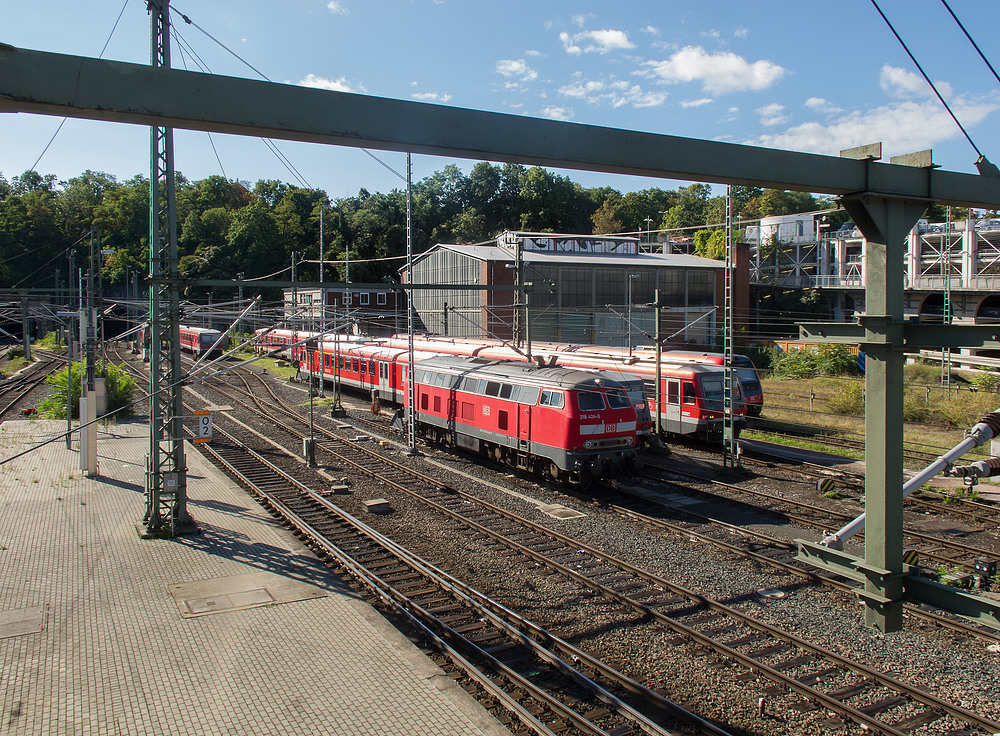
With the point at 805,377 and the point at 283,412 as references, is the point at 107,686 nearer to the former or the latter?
the point at 283,412

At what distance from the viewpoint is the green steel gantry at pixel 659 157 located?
4148mm

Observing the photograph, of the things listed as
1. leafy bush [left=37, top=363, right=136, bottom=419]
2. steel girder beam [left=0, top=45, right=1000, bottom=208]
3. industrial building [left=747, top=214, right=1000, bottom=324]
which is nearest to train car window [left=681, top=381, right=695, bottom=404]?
steel girder beam [left=0, top=45, right=1000, bottom=208]

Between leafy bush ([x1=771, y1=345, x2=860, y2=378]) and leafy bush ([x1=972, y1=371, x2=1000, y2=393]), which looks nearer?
leafy bush ([x1=972, y1=371, x2=1000, y2=393])

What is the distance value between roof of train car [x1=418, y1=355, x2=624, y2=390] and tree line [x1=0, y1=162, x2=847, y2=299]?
121ft

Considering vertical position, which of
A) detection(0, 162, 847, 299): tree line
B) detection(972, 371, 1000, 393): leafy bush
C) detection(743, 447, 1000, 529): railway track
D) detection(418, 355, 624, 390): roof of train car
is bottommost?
detection(743, 447, 1000, 529): railway track

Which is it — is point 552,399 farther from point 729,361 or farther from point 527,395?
point 729,361

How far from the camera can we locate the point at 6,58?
3801 mm

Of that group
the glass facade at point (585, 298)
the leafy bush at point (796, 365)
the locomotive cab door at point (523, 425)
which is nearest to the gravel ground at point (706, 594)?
the locomotive cab door at point (523, 425)

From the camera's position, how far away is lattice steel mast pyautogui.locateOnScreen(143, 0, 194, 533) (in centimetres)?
1264

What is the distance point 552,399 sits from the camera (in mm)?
16859

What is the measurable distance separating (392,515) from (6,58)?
12.5 m

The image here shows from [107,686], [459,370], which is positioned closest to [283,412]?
[459,370]

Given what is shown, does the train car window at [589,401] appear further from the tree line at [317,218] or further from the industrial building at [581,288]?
the tree line at [317,218]

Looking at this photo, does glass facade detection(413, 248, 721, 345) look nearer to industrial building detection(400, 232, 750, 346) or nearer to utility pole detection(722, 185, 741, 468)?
industrial building detection(400, 232, 750, 346)
